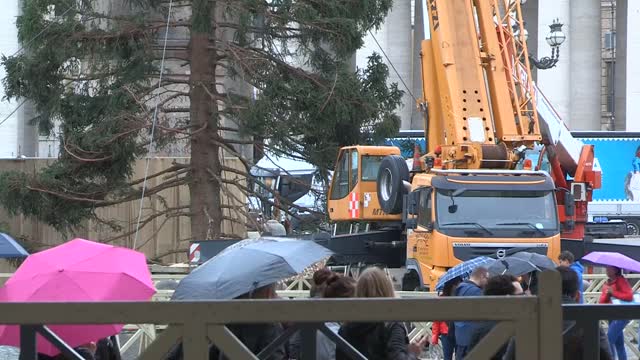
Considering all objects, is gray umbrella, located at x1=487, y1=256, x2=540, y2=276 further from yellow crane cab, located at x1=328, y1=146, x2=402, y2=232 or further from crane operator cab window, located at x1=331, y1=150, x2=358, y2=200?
crane operator cab window, located at x1=331, y1=150, x2=358, y2=200

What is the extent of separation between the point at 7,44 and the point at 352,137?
89.7 ft

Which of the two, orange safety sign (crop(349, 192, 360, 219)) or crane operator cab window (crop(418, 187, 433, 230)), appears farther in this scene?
orange safety sign (crop(349, 192, 360, 219))

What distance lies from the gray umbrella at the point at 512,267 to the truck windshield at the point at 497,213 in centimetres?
491

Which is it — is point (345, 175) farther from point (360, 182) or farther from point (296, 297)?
point (296, 297)

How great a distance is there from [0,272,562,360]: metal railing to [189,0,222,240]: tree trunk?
16.3 meters

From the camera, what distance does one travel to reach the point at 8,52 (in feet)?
145

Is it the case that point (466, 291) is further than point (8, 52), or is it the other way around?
point (8, 52)

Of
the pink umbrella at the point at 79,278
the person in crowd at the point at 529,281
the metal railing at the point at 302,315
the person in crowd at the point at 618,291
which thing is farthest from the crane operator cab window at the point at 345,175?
the metal railing at the point at 302,315

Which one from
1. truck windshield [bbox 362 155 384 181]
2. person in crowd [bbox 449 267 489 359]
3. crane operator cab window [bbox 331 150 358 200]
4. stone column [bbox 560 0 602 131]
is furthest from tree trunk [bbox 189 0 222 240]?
stone column [bbox 560 0 602 131]

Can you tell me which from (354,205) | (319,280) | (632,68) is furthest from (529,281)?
(632,68)

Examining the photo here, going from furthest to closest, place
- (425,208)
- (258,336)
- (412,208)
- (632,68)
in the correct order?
1. (632,68)
2. (412,208)
3. (425,208)
4. (258,336)

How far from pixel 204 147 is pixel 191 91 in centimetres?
106

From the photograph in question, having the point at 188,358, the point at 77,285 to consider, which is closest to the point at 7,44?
the point at 77,285

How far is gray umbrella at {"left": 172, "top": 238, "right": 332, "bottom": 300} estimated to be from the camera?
6812mm
